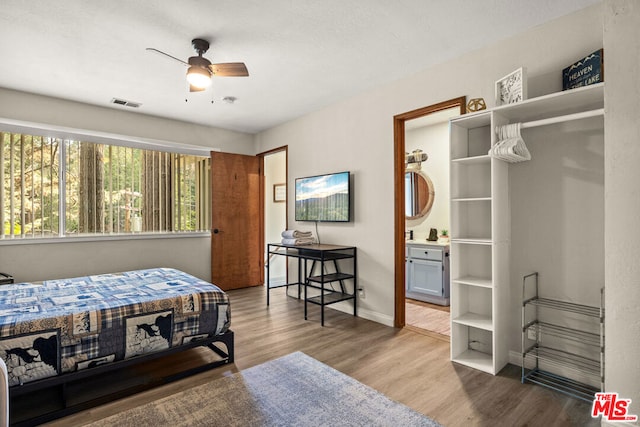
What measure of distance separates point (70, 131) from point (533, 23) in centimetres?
481

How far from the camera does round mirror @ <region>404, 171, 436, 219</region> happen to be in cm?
511

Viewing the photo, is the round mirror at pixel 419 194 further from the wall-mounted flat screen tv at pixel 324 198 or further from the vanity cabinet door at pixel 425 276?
the wall-mounted flat screen tv at pixel 324 198

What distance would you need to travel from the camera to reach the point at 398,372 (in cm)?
253

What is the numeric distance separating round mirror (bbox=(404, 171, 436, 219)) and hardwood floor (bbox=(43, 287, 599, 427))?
6.97 feet

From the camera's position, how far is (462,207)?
290 cm

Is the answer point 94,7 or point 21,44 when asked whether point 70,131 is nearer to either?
point 21,44

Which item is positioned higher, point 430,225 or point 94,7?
point 94,7

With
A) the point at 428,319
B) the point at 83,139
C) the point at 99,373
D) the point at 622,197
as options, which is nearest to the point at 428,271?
the point at 428,319

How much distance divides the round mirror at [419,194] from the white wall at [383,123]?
162 centimetres

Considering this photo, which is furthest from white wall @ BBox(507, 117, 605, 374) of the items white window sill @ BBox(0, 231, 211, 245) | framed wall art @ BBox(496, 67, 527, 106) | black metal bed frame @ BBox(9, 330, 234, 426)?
white window sill @ BBox(0, 231, 211, 245)

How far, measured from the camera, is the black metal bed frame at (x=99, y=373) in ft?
6.29

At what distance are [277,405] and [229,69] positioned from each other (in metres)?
2.42

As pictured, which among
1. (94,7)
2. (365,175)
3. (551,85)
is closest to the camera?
(94,7)

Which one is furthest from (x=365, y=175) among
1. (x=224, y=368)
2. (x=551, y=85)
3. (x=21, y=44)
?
(x=21, y=44)
